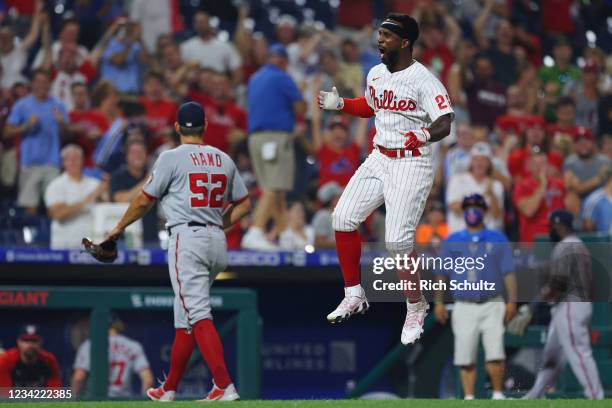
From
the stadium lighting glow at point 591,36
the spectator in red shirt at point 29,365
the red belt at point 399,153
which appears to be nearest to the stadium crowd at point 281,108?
the stadium lighting glow at point 591,36

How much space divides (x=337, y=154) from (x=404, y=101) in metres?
5.66

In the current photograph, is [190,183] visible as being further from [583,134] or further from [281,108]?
[583,134]

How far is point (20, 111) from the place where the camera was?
531 inches

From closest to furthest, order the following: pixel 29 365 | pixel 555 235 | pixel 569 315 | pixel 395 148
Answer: pixel 395 148, pixel 29 365, pixel 569 315, pixel 555 235

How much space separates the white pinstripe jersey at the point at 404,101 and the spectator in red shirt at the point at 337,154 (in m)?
5.33

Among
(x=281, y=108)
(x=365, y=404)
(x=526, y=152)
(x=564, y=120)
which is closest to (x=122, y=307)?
(x=281, y=108)

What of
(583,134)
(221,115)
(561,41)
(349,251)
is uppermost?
(561,41)

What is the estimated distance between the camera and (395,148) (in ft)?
27.0

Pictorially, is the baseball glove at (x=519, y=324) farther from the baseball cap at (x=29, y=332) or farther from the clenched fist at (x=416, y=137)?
the clenched fist at (x=416, y=137)

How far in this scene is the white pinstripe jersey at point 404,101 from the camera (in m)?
8.07

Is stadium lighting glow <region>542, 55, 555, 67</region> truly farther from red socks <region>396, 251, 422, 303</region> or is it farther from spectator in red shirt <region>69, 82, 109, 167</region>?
red socks <region>396, 251, 422, 303</region>

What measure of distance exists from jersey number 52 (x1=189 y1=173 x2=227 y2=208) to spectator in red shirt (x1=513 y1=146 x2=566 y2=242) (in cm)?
529

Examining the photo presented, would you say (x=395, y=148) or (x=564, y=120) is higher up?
(x=564, y=120)

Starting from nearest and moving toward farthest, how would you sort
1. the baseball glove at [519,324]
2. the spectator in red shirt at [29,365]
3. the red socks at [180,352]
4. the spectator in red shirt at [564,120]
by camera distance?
the red socks at [180,352], the spectator in red shirt at [29,365], the baseball glove at [519,324], the spectator in red shirt at [564,120]
